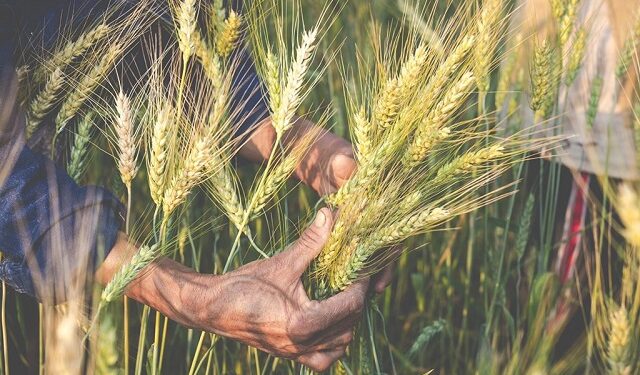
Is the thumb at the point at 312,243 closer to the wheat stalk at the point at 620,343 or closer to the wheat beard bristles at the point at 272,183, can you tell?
the wheat beard bristles at the point at 272,183

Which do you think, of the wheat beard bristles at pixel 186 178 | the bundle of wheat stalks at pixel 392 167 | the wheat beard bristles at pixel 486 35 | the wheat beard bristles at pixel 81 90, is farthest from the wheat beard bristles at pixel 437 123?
the wheat beard bristles at pixel 81 90

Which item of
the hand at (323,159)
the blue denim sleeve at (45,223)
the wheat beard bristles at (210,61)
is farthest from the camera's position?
the hand at (323,159)

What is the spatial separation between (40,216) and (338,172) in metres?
0.38

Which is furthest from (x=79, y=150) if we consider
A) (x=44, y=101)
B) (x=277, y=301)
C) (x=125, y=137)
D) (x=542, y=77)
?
(x=542, y=77)

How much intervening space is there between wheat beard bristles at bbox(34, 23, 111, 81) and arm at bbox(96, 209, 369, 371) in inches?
8.0

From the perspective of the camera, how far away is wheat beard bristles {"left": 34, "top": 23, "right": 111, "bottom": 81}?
0.96 m

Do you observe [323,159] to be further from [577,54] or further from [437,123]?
[577,54]

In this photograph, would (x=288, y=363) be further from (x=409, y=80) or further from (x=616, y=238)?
(x=616, y=238)

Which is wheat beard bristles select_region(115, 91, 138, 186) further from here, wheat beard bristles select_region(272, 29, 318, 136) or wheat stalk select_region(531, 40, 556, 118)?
wheat stalk select_region(531, 40, 556, 118)

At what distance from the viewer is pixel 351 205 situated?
88 centimetres

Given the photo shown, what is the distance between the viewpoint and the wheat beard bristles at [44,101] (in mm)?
924

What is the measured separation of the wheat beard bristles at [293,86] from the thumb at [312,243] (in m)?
0.09

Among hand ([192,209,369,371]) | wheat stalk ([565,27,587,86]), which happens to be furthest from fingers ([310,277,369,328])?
wheat stalk ([565,27,587,86])

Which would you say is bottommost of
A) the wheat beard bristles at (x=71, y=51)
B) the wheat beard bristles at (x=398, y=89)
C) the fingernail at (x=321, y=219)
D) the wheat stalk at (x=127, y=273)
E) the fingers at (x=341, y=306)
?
the fingers at (x=341, y=306)
